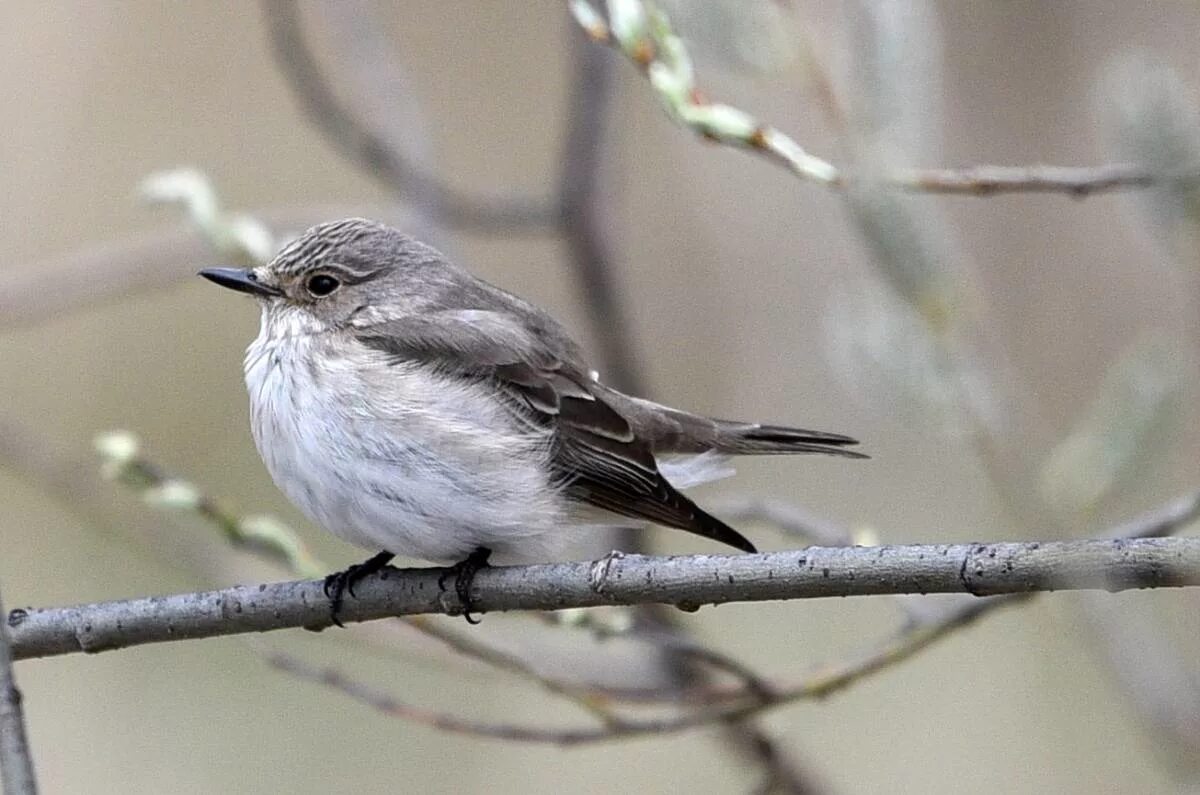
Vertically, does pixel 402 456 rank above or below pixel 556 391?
below

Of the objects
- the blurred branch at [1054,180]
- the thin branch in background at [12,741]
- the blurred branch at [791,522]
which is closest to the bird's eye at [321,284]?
the blurred branch at [791,522]

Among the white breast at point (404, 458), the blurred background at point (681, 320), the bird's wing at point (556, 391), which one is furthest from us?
the bird's wing at point (556, 391)

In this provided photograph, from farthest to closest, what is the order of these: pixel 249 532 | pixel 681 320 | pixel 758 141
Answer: pixel 681 320 → pixel 249 532 → pixel 758 141

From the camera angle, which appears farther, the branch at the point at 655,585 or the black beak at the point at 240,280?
the black beak at the point at 240,280

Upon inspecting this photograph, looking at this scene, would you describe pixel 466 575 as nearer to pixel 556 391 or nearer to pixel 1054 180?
pixel 556 391

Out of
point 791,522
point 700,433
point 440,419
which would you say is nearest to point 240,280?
point 440,419

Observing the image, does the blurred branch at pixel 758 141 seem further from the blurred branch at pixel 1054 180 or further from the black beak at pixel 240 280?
the black beak at pixel 240 280

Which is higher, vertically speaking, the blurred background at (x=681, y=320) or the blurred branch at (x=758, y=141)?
the blurred background at (x=681, y=320)
